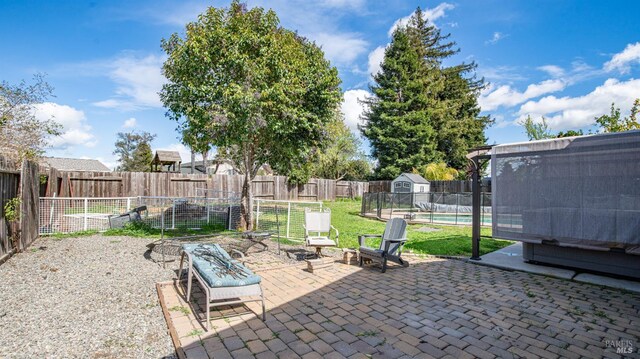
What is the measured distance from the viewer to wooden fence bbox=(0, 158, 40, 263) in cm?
533

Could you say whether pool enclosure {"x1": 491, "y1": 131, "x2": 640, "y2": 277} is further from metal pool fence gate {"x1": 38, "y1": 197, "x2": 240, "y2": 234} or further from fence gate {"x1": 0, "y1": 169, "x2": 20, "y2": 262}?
fence gate {"x1": 0, "y1": 169, "x2": 20, "y2": 262}

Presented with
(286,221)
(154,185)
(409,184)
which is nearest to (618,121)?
(409,184)

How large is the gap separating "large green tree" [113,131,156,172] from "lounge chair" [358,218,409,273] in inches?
1418

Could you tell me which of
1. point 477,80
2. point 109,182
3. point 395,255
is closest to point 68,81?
point 109,182

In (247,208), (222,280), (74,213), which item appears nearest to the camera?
(222,280)

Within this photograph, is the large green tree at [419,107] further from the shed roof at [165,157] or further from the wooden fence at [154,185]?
the shed roof at [165,157]

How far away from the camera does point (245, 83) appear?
7996 millimetres

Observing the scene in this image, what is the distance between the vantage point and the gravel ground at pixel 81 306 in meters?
2.81

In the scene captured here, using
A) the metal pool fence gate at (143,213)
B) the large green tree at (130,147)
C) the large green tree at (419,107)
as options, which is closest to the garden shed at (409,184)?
the large green tree at (419,107)

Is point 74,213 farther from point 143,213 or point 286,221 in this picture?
point 286,221

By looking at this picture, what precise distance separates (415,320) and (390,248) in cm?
218

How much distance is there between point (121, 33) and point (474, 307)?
12442 millimetres

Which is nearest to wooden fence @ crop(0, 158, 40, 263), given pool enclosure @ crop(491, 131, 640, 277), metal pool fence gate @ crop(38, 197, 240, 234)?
metal pool fence gate @ crop(38, 197, 240, 234)

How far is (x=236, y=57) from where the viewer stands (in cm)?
773
